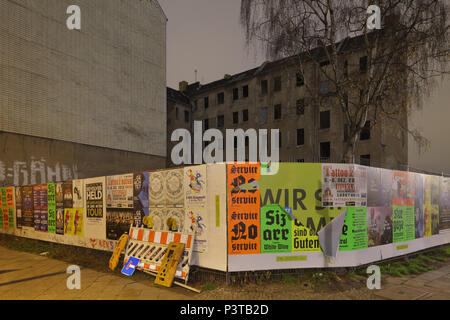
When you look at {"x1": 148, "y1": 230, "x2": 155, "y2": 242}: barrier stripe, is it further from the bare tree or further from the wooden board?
the bare tree

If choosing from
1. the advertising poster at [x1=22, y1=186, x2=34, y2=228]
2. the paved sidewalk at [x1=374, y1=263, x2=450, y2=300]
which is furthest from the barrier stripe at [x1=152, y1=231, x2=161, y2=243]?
the advertising poster at [x1=22, y1=186, x2=34, y2=228]

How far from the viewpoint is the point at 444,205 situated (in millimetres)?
11930

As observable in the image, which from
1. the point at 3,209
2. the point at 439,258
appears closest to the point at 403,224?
the point at 439,258

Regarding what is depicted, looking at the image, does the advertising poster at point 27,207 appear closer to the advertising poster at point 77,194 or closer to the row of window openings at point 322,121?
the advertising poster at point 77,194

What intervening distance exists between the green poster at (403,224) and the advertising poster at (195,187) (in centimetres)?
569

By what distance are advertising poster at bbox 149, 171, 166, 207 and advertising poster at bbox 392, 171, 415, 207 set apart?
A: 6.69 metres

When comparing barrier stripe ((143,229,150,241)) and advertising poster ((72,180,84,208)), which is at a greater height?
advertising poster ((72,180,84,208))

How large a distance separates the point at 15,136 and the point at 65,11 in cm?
1124

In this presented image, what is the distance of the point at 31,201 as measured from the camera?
550 inches

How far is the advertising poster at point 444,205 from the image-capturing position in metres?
11.6

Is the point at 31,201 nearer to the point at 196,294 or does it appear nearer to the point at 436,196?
the point at 196,294

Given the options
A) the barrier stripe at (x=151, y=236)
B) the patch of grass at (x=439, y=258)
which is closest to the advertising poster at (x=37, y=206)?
the barrier stripe at (x=151, y=236)

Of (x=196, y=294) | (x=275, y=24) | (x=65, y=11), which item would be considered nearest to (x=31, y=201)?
(x=196, y=294)

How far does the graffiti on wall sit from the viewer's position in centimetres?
2162
